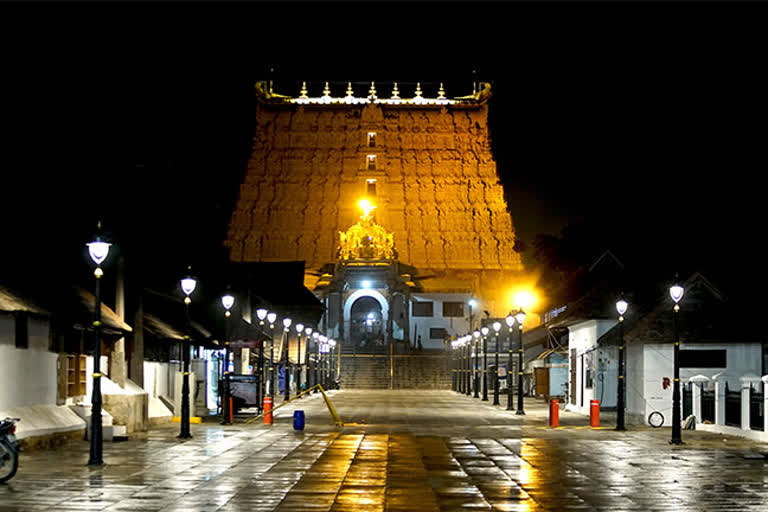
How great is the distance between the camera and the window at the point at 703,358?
38.4m

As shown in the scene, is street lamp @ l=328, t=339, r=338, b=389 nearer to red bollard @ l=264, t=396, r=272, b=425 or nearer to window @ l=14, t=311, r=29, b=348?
red bollard @ l=264, t=396, r=272, b=425

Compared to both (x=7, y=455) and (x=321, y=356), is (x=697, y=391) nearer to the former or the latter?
(x=7, y=455)

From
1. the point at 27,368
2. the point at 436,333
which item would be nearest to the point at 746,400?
the point at 27,368

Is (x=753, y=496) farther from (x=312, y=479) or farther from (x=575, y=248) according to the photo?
(x=575, y=248)

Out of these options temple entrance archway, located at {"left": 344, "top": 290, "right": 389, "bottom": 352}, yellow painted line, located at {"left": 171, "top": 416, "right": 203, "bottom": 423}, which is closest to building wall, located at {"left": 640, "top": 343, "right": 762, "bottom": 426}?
yellow painted line, located at {"left": 171, "top": 416, "right": 203, "bottom": 423}

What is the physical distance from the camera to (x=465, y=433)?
33812 millimetres

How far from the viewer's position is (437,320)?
11419 centimetres

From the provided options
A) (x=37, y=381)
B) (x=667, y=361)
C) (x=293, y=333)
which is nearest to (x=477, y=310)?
(x=293, y=333)

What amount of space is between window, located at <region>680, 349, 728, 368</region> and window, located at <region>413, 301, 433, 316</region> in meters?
75.6

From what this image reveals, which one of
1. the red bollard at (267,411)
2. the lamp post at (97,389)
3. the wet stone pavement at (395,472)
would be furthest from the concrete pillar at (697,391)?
the lamp post at (97,389)

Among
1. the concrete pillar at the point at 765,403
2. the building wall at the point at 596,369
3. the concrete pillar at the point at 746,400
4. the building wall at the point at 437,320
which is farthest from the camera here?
the building wall at the point at 437,320

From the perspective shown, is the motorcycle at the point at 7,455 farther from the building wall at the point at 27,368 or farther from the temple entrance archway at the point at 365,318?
the temple entrance archway at the point at 365,318

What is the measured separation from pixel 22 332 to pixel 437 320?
296 feet

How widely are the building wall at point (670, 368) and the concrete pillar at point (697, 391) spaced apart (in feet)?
4.42
